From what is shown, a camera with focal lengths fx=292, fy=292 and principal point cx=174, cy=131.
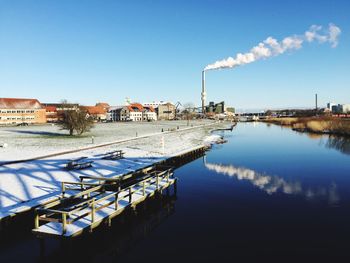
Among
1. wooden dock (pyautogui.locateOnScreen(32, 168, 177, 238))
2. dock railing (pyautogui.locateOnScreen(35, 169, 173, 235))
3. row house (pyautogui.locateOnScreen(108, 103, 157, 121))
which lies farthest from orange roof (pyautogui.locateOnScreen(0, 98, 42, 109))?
wooden dock (pyautogui.locateOnScreen(32, 168, 177, 238))

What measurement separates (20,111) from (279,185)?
116190 millimetres

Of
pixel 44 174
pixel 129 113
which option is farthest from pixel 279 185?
pixel 129 113

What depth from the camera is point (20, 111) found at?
115000mm

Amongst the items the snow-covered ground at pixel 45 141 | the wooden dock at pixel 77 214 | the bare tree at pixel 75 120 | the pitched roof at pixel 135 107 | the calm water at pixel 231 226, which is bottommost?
the calm water at pixel 231 226

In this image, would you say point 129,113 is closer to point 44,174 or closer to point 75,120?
point 75,120

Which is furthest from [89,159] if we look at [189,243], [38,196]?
[189,243]

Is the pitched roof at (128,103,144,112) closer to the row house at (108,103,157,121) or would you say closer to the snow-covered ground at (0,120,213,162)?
the row house at (108,103,157,121)

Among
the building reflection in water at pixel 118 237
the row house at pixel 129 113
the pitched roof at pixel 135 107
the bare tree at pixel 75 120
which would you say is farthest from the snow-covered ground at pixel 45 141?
the pitched roof at pixel 135 107

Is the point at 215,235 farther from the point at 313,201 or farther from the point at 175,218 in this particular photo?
the point at 313,201

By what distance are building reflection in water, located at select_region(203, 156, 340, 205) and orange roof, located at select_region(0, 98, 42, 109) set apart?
108 meters

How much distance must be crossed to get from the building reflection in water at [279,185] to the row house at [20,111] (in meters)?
107

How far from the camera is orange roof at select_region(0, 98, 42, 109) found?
11114 centimetres

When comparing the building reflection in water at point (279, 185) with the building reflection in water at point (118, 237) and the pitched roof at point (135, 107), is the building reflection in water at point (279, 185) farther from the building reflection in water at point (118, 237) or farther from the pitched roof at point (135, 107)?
the pitched roof at point (135, 107)

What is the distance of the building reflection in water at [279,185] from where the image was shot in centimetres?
1941
